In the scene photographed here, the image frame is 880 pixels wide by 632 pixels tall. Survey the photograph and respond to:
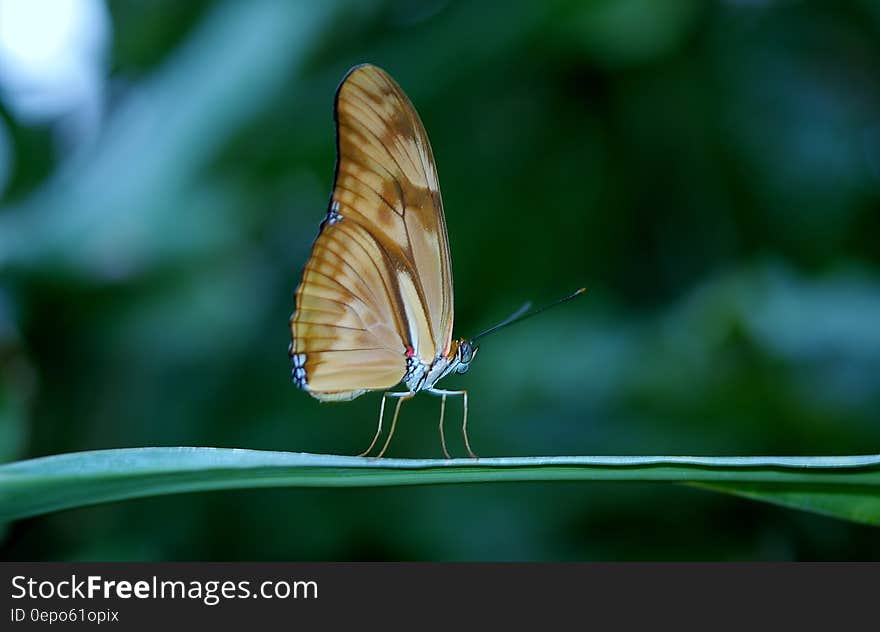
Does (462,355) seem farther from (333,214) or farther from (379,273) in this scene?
(333,214)

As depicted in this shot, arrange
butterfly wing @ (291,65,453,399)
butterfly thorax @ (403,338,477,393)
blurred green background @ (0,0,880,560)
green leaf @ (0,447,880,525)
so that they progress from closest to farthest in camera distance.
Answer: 1. green leaf @ (0,447,880,525)
2. butterfly wing @ (291,65,453,399)
3. butterfly thorax @ (403,338,477,393)
4. blurred green background @ (0,0,880,560)

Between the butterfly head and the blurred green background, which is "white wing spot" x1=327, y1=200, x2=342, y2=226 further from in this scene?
the blurred green background

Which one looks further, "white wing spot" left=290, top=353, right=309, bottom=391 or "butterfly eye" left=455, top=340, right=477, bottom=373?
"butterfly eye" left=455, top=340, right=477, bottom=373

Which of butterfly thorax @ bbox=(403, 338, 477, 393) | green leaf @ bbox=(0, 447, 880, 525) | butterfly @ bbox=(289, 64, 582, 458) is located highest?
butterfly @ bbox=(289, 64, 582, 458)

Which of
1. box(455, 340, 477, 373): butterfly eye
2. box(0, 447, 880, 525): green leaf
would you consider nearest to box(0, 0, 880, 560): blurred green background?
box(455, 340, 477, 373): butterfly eye

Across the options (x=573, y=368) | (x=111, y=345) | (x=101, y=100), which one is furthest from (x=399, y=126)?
(x=101, y=100)

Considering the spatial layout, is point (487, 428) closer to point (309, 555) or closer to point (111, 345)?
point (309, 555)

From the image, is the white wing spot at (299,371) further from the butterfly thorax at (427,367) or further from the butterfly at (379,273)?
the butterfly thorax at (427,367)
